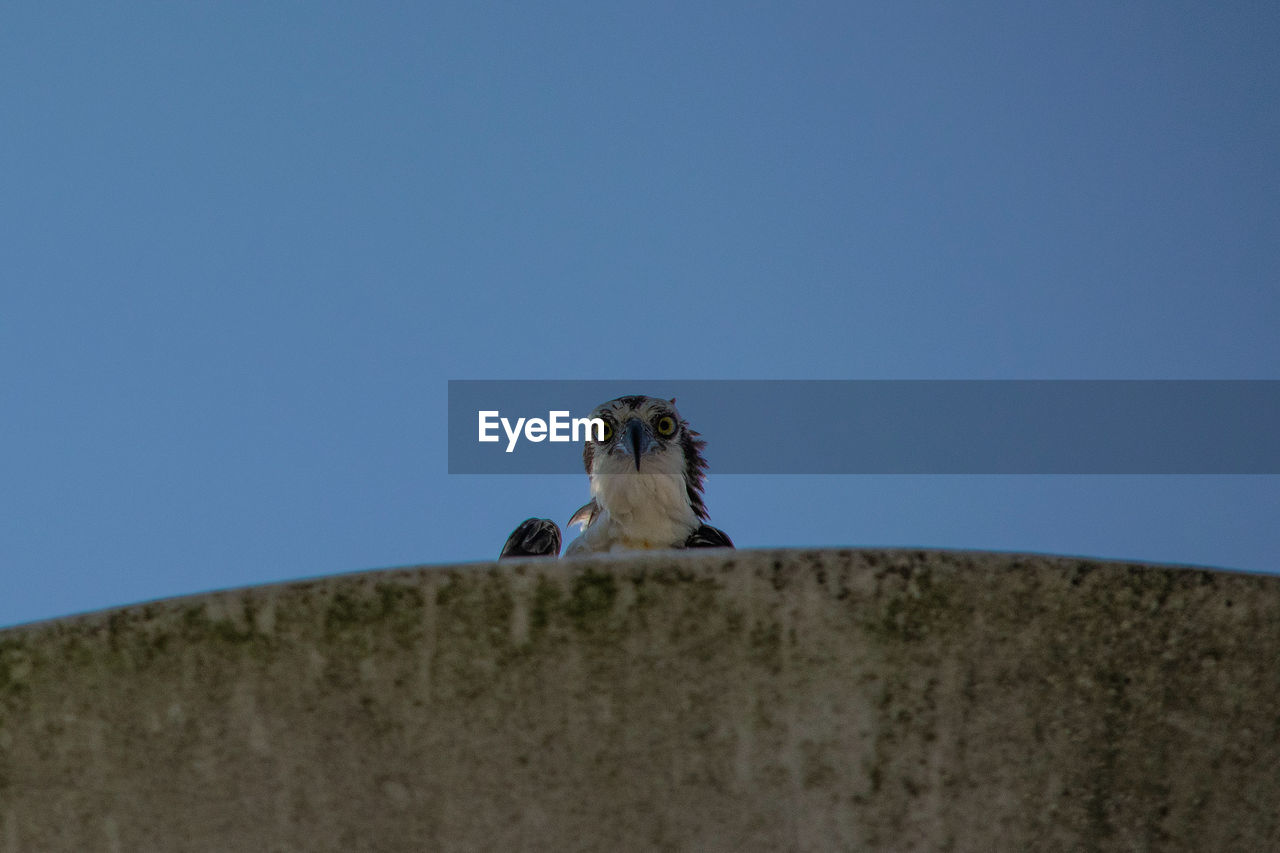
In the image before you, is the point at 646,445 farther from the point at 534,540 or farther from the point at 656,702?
the point at 656,702

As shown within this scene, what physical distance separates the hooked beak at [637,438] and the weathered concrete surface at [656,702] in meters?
7.45

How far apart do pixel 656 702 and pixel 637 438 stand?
7673 millimetres

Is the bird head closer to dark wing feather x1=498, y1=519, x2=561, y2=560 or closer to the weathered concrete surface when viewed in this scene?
dark wing feather x1=498, y1=519, x2=561, y2=560

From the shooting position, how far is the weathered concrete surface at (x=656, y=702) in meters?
2.83

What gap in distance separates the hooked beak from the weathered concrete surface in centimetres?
745

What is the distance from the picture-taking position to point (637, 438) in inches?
414

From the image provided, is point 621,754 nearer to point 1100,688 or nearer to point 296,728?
point 296,728

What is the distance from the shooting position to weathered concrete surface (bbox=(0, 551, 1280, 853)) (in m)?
2.83

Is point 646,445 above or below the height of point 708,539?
above

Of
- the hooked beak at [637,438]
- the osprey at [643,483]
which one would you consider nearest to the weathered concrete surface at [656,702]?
the osprey at [643,483]

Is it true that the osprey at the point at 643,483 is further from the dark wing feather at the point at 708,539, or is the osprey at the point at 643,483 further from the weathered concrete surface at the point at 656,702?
the weathered concrete surface at the point at 656,702

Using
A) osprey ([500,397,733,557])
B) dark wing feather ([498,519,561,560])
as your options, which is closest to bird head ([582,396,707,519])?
osprey ([500,397,733,557])

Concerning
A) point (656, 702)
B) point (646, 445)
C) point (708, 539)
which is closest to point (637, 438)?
point (646, 445)

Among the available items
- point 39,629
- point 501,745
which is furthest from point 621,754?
point 39,629
